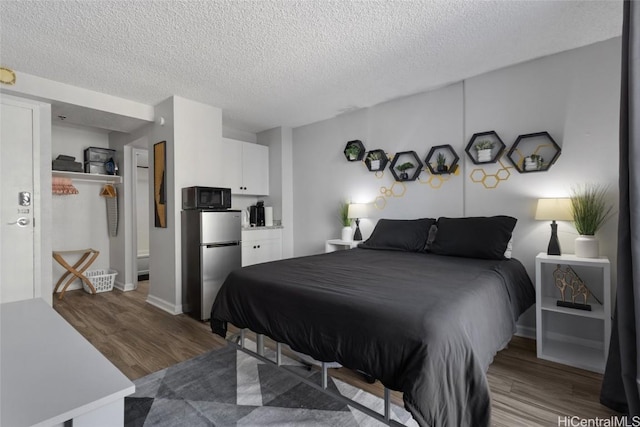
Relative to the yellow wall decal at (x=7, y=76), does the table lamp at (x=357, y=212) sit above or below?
below

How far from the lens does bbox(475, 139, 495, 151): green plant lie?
2994 millimetres

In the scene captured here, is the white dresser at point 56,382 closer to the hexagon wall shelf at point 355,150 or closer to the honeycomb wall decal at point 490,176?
the honeycomb wall decal at point 490,176

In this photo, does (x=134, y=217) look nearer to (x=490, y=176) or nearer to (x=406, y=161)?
→ (x=406, y=161)

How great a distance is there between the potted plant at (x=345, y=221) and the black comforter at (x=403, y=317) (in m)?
1.50

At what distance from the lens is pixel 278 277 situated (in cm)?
201

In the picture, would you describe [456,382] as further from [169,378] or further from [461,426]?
[169,378]

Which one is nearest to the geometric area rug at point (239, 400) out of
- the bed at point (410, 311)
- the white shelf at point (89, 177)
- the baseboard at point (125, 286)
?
the bed at point (410, 311)

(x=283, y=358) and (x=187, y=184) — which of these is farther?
(x=187, y=184)

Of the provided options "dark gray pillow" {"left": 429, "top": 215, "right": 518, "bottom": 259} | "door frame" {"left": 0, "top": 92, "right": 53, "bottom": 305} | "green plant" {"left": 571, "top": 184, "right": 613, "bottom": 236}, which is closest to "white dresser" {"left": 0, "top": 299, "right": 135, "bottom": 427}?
"dark gray pillow" {"left": 429, "top": 215, "right": 518, "bottom": 259}

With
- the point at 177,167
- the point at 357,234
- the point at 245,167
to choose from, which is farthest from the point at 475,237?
the point at 245,167

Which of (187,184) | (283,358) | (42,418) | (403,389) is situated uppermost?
(187,184)

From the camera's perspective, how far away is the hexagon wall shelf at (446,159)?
10.7 feet

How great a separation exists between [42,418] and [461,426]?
1.37 m

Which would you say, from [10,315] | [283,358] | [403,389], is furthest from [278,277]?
[10,315]
